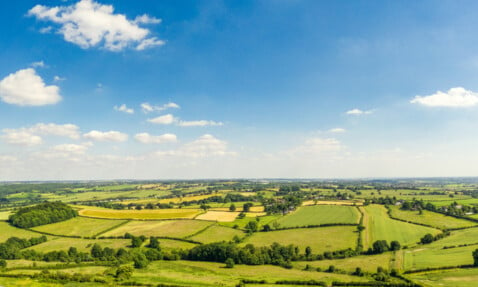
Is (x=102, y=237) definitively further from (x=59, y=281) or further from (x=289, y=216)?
(x=289, y=216)

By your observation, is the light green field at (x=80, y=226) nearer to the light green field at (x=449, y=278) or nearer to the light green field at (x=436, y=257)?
the light green field at (x=436, y=257)

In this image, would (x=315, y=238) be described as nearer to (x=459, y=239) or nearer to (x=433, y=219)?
(x=459, y=239)

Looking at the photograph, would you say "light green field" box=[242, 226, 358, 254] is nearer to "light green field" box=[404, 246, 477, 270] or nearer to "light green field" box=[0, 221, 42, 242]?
"light green field" box=[404, 246, 477, 270]

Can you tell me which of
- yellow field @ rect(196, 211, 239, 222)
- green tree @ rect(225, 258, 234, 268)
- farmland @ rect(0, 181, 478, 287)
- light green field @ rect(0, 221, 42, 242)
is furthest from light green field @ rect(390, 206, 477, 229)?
light green field @ rect(0, 221, 42, 242)

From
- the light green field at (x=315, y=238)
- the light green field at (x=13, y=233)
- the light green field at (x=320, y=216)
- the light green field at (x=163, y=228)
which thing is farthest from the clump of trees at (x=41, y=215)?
the light green field at (x=320, y=216)

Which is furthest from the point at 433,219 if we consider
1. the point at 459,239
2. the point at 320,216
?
the point at 320,216

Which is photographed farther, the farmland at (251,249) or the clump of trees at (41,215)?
the clump of trees at (41,215)
